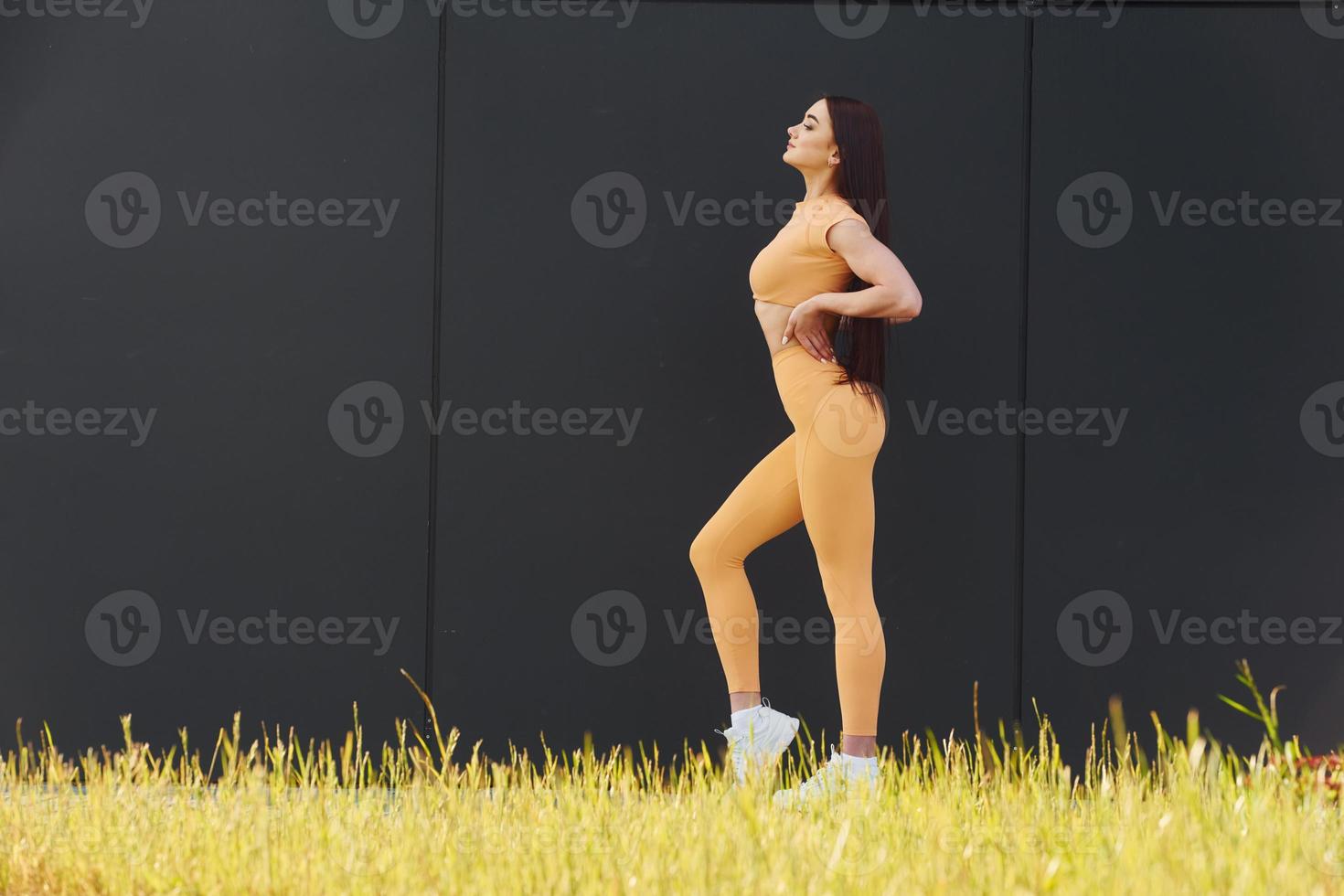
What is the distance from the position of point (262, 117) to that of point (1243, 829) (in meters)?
3.72

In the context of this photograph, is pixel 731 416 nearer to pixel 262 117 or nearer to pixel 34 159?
Result: pixel 262 117

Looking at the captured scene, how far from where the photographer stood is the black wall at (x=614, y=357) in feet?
15.0

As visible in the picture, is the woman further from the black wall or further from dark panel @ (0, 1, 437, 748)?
dark panel @ (0, 1, 437, 748)

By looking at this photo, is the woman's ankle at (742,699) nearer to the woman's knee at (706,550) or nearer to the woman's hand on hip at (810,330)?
the woman's knee at (706,550)

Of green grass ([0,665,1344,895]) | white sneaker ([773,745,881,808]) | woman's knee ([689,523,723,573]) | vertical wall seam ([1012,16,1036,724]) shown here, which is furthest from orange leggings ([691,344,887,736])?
vertical wall seam ([1012,16,1036,724])

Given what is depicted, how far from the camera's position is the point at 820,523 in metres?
3.74

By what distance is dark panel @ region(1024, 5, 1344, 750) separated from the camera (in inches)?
181

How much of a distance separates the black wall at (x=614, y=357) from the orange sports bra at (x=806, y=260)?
0.74 m

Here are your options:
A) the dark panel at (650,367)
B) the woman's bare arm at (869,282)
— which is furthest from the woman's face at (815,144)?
the dark panel at (650,367)

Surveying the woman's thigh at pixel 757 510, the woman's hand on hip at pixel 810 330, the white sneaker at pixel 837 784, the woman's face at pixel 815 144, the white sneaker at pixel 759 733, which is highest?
the woman's face at pixel 815 144

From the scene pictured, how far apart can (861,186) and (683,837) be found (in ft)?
6.45

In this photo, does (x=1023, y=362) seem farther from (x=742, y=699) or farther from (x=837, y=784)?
(x=837, y=784)

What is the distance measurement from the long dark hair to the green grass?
3.79 ft

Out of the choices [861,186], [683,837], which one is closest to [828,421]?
[861,186]
